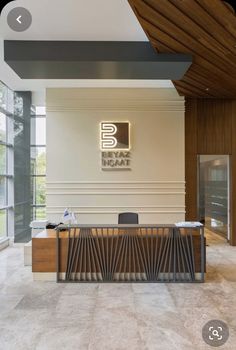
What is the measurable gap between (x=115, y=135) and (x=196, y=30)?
12.0 ft

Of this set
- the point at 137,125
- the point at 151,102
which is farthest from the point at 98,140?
the point at 151,102

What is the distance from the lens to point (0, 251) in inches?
278

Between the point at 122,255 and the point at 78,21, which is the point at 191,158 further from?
the point at 78,21

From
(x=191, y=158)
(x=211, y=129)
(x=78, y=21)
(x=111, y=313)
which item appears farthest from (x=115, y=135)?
(x=111, y=313)

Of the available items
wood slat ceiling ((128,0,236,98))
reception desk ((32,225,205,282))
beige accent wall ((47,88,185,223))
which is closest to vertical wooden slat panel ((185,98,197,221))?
beige accent wall ((47,88,185,223))

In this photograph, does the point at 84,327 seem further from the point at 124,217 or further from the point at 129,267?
the point at 124,217

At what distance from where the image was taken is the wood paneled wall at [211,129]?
25.1 feet

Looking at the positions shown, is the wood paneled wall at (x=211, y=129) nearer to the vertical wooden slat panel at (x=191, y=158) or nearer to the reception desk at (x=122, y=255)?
the vertical wooden slat panel at (x=191, y=158)

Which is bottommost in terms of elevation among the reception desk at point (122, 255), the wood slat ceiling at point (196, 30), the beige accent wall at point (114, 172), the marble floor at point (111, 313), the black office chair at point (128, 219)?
the marble floor at point (111, 313)

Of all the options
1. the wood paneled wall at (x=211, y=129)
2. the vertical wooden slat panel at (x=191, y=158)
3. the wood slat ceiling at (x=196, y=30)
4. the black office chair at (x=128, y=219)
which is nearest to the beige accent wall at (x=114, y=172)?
the vertical wooden slat panel at (x=191, y=158)

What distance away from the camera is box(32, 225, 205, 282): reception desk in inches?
190

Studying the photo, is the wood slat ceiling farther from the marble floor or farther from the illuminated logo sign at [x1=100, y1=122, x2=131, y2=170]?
the marble floor

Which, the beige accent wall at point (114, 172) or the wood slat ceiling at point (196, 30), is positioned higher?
the wood slat ceiling at point (196, 30)

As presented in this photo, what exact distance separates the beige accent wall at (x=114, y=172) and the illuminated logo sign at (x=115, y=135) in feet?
0.49
